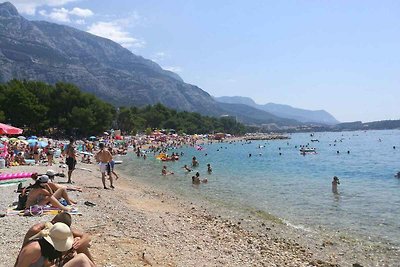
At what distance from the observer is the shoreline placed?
28.6ft

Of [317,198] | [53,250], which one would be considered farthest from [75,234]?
[317,198]

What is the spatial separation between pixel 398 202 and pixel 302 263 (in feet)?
43.2

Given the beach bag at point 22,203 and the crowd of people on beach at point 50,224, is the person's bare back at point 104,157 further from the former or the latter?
the beach bag at point 22,203

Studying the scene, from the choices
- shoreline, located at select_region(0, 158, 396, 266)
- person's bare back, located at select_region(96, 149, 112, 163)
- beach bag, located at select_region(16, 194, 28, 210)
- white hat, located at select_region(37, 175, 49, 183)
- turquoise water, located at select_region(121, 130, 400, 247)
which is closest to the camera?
shoreline, located at select_region(0, 158, 396, 266)

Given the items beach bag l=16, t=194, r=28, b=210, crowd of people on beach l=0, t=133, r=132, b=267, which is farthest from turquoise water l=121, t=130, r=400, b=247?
beach bag l=16, t=194, r=28, b=210

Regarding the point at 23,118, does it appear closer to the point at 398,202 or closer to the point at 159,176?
the point at 159,176

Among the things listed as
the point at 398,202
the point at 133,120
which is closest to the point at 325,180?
the point at 398,202

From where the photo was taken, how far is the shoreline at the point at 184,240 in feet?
28.6

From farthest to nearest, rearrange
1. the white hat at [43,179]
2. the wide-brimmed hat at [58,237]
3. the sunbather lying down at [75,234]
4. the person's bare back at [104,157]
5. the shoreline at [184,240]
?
the person's bare back at [104,157]
the white hat at [43,179]
the shoreline at [184,240]
the sunbather lying down at [75,234]
the wide-brimmed hat at [58,237]

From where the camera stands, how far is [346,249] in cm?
1184

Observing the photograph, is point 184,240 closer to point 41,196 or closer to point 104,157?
point 41,196

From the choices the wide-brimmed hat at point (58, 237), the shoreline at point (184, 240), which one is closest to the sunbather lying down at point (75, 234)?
the wide-brimmed hat at point (58, 237)

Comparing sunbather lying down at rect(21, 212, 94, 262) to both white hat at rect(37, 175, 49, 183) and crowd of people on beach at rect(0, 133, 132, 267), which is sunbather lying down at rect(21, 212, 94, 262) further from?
white hat at rect(37, 175, 49, 183)

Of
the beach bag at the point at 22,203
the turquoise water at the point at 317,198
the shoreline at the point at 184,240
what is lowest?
the turquoise water at the point at 317,198
